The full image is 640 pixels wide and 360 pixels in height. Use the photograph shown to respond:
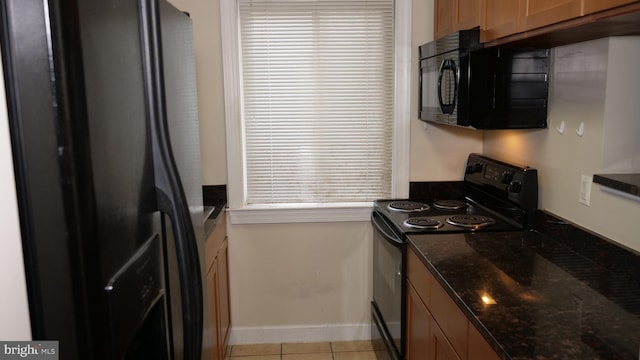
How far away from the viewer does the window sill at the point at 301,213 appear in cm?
315

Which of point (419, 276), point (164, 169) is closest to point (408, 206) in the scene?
point (419, 276)

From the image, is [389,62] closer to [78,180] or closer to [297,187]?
[297,187]

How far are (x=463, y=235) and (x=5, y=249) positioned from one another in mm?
1997

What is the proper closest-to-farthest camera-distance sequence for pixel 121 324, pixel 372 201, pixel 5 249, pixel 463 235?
1. pixel 5 249
2. pixel 121 324
3. pixel 463 235
4. pixel 372 201

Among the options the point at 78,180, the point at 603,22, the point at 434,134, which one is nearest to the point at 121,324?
the point at 78,180

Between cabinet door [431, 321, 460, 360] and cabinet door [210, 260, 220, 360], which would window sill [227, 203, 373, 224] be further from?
cabinet door [431, 321, 460, 360]

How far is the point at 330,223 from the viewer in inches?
126

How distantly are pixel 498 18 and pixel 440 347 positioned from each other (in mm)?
1303

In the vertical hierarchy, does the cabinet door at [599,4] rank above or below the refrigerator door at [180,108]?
above

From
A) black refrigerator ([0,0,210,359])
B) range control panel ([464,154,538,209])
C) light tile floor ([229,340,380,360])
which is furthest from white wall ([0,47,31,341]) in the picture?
light tile floor ([229,340,380,360])

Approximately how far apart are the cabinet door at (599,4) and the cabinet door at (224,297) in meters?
2.06

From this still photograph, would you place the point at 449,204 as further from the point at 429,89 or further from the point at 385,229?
the point at 429,89

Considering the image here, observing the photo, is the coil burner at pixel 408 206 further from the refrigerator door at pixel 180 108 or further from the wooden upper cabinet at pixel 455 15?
the refrigerator door at pixel 180 108
